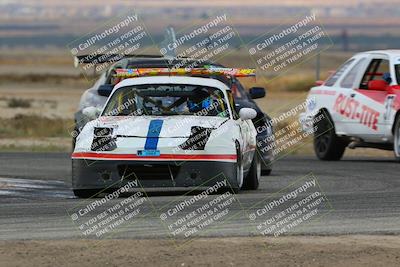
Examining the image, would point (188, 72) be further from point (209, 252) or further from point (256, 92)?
point (209, 252)

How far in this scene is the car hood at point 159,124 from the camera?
14273 mm

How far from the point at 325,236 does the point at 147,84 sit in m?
4.81

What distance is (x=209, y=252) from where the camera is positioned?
10.2 metres

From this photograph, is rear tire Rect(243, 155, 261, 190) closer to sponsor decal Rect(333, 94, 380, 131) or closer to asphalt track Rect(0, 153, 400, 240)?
asphalt track Rect(0, 153, 400, 240)

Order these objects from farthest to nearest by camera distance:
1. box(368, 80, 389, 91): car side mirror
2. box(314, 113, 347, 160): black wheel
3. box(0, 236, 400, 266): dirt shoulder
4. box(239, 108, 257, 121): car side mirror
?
box(314, 113, 347, 160): black wheel, box(368, 80, 389, 91): car side mirror, box(239, 108, 257, 121): car side mirror, box(0, 236, 400, 266): dirt shoulder

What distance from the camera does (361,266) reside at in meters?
9.80

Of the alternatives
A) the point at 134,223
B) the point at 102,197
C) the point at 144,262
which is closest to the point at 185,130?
the point at 102,197

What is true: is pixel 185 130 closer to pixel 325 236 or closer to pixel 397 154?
pixel 325 236

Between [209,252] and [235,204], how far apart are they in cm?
320

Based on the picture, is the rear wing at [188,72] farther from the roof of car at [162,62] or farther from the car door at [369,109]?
the car door at [369,109]

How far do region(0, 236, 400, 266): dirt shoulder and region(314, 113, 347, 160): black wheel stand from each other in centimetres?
1118

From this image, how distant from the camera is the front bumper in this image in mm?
13969

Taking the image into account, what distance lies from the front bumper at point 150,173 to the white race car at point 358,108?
6899mm

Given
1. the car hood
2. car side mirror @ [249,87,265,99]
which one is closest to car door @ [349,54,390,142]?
car side mirror @ [249,87,265,99]
